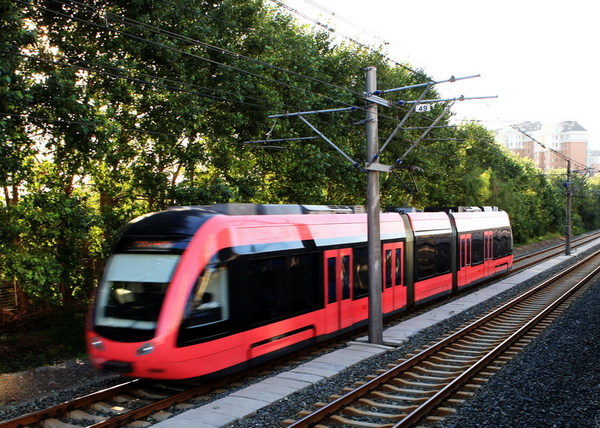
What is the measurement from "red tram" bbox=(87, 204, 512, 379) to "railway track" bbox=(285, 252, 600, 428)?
1941 mm

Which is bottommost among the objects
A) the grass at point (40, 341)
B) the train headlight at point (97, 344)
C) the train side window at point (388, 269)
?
the grass at point (40, 341)

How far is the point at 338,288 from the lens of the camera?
1313cm

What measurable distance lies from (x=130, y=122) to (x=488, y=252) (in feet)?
51.7

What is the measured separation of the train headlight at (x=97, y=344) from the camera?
9.38 metres

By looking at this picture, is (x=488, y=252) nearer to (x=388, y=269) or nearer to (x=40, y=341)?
(x=388, y=269)

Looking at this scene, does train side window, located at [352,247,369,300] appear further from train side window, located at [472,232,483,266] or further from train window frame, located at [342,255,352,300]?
train side window, located at [472,232,483,266]

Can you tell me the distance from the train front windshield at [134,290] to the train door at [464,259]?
14448mm

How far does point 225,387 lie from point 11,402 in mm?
3654

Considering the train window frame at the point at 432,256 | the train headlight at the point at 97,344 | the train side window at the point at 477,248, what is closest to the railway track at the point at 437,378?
the train window frame at the point at 432,256

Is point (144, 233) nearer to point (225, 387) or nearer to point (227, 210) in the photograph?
point (227, 210)

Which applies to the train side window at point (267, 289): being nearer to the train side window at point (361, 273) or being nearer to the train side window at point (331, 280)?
the train side window at point (331, 280)

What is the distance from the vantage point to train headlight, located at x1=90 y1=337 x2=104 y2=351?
938cm

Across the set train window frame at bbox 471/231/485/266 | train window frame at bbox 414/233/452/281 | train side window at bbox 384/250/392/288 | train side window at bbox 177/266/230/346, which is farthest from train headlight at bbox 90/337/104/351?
train window frame at bbox 471/231/485/266

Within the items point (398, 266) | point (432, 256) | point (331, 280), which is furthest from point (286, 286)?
point (432, 256)
